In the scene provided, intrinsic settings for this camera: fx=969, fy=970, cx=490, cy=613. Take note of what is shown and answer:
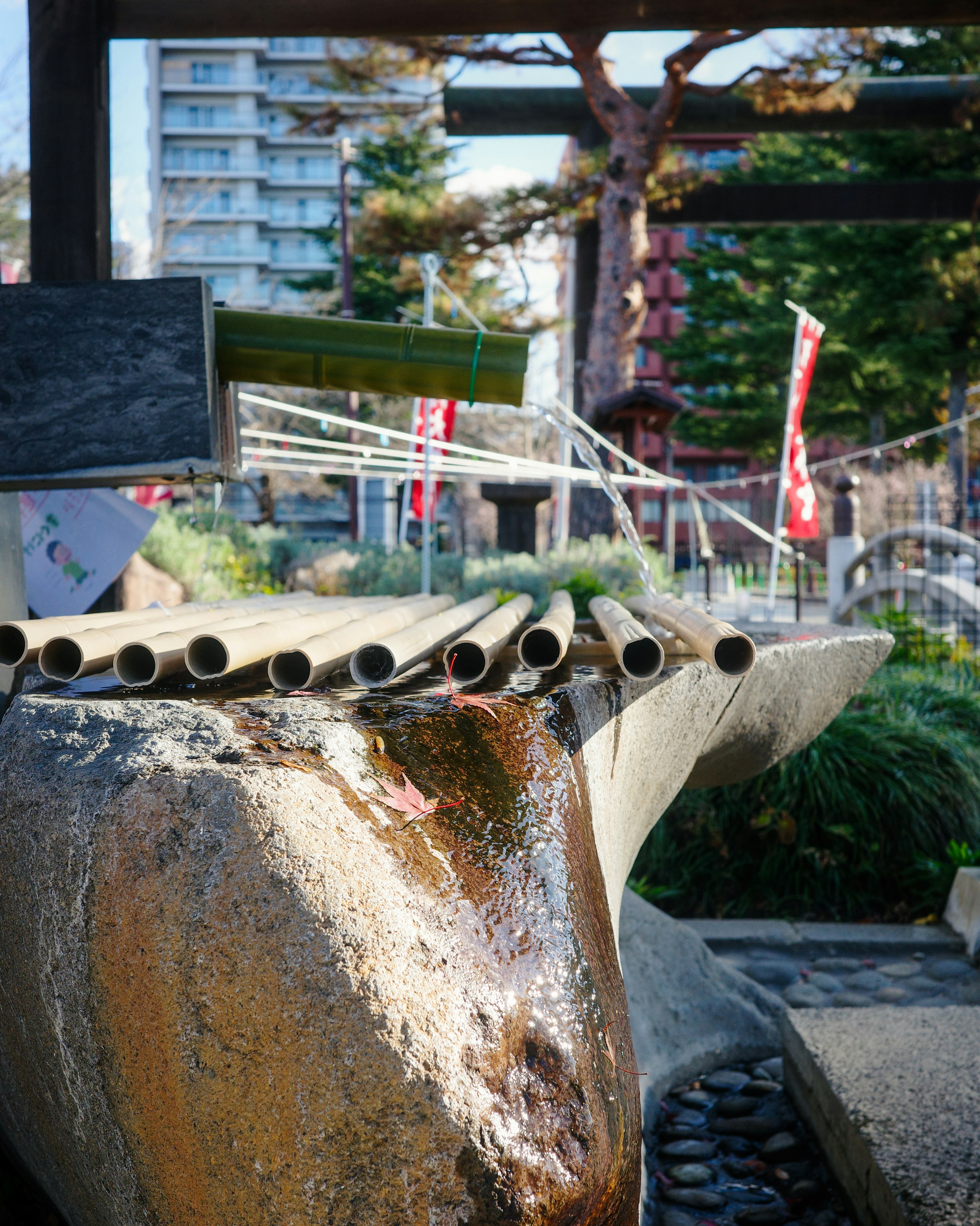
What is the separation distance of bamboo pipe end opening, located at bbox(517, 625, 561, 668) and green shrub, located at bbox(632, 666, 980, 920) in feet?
9.71

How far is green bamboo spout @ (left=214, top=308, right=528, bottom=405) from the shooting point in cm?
200

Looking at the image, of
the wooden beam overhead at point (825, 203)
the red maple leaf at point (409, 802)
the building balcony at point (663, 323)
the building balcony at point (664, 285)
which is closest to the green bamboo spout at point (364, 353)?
the red maple leaf at point (409, 802)

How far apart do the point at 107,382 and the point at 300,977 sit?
1316mm

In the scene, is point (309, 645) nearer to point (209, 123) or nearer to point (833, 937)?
point (833, 937)

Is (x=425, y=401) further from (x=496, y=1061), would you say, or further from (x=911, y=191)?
(x=911, y=191)

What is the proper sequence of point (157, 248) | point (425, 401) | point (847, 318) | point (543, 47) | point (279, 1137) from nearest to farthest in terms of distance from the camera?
point (279, 1137)
point (425, 401)
point (543, 47)
point (157, 248)
point (847, 318)

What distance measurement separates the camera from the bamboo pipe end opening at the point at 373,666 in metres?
1.68

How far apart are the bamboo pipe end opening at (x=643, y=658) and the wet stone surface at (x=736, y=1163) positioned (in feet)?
5.01

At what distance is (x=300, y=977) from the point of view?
3.59 feet

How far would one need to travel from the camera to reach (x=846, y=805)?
183 inches

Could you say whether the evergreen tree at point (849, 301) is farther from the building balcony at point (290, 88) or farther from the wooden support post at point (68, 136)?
the building balcony at point (290, 88)

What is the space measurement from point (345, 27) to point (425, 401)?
5.70ft

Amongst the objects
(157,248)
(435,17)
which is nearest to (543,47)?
(435,17)

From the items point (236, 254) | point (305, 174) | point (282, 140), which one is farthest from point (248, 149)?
point (236, 254)
